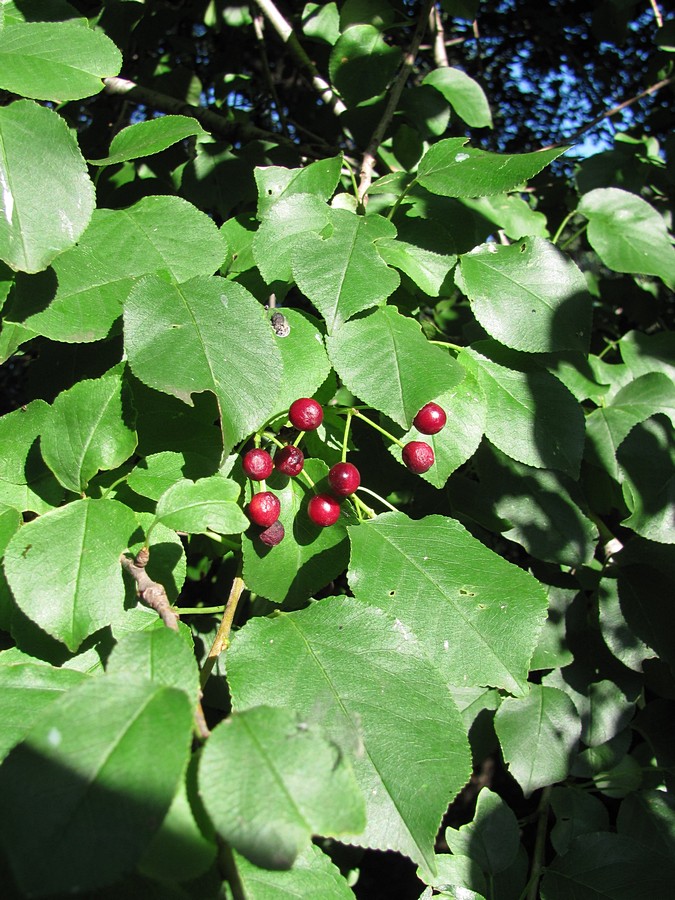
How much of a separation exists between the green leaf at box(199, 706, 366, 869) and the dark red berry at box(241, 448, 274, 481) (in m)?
0.40

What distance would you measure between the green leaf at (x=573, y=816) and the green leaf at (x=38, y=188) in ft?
4.73

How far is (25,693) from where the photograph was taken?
830 millimetres

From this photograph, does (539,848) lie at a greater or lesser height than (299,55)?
lesser

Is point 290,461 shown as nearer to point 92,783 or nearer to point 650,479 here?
point 92,783

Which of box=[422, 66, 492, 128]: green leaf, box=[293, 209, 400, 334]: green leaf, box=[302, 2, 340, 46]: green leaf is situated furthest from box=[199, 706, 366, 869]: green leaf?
box=[302, 2, 340, 46]: green leaf

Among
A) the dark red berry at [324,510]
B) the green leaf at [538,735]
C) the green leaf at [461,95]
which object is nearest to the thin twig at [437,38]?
the green leaf at [461,95]

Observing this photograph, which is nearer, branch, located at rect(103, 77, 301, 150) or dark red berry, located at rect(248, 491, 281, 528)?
dark red berry, located at rect(248, 491, 281, 528)

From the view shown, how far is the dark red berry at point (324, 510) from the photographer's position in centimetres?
104

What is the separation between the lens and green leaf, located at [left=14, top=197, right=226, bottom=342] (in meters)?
1.05

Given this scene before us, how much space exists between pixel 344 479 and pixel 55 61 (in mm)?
757

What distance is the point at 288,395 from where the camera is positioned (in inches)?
41.6

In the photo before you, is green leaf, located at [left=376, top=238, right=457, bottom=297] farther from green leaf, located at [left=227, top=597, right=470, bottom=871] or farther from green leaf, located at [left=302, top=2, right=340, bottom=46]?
green leaf, located at [left=302, top=2, right=340, bottom=46]

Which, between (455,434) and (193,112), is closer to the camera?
(455,434)

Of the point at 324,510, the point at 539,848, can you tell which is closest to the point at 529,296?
the point at 324,510
